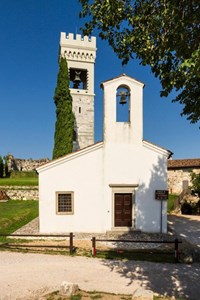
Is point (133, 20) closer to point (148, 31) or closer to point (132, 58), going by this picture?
point (148, 31)

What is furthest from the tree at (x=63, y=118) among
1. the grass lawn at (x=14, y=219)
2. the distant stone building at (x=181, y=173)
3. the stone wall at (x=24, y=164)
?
the stone wall at (x=24, y=164)

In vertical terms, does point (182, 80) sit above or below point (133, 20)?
below

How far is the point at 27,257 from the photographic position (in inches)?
422

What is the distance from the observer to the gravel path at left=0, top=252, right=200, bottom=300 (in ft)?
25.8

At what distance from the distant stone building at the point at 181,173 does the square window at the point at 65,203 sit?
22582mm

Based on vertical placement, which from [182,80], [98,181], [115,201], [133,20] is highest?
[133,20]

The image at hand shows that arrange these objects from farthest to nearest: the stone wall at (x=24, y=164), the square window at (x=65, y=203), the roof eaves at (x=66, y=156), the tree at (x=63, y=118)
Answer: the stone wall at (x=24, y=164), the tree at (x=63, y=118), the square window at (x=65, y=203), the roof eaves at (x=66, y=156)

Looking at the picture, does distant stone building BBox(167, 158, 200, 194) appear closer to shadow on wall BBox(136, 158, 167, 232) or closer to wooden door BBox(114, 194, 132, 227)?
shadow on wall BBox(136, 158, 167, 232)

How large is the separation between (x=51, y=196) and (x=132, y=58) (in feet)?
33.3

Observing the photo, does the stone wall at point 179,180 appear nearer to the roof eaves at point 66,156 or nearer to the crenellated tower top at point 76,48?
the crenellated tower top at point 76,48

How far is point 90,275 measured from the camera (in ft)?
29.4

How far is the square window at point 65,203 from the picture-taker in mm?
15281

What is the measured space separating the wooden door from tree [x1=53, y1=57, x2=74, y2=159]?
16.9 metres

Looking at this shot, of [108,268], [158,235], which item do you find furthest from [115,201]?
[108,268]
